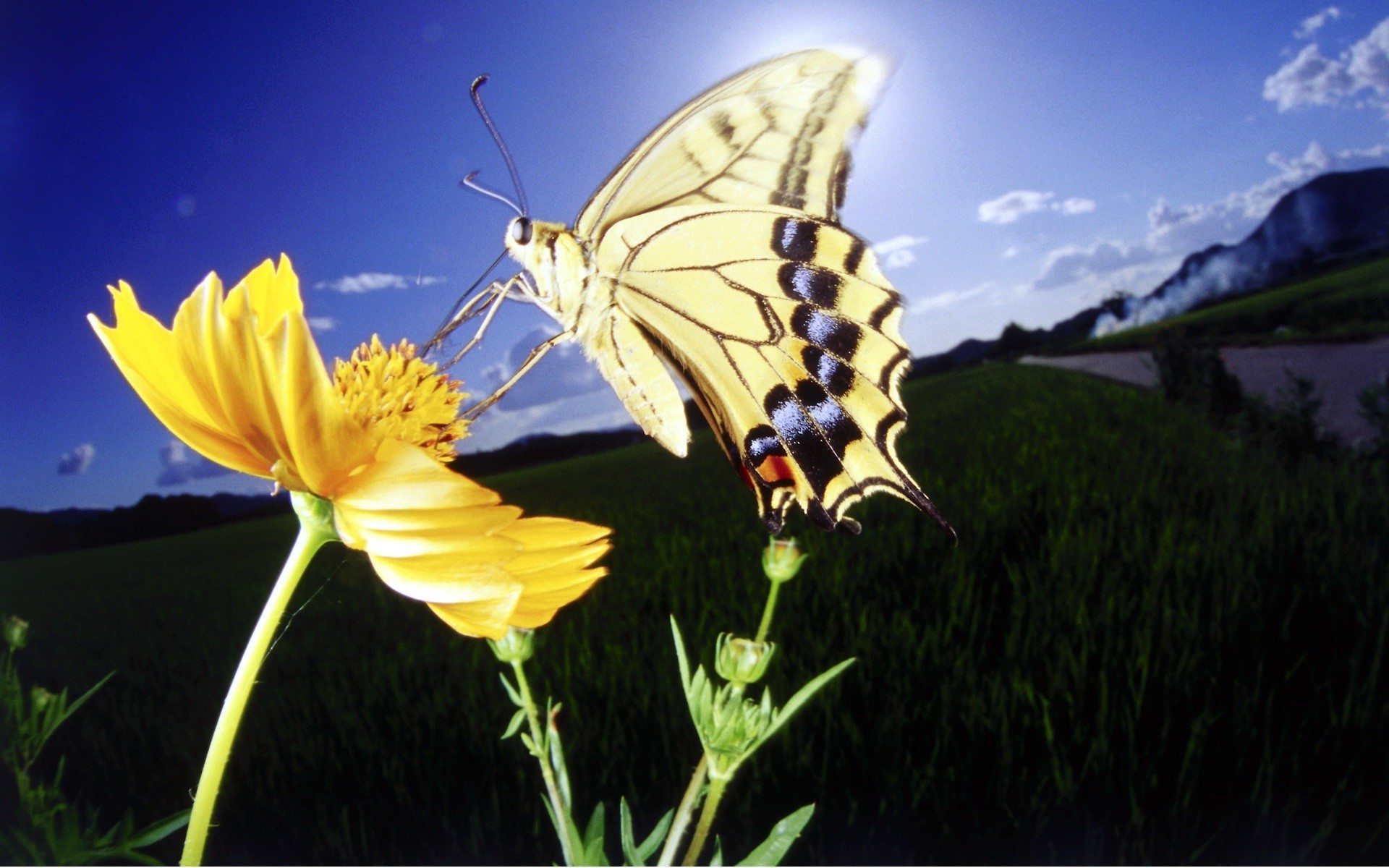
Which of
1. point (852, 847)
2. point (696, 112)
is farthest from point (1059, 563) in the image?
point (696, 112)

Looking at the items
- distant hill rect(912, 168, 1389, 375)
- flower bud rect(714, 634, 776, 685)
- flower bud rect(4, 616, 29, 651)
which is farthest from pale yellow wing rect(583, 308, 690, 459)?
distant hill rect(912, 168, 1389, 375)

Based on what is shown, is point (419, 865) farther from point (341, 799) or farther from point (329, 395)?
point (329, 395)

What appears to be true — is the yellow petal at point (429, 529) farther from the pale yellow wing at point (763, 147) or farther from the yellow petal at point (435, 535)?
the pale yellow wing at point (763, 147)

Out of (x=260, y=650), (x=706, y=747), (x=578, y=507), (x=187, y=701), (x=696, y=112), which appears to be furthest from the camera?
(x=578, y=507)

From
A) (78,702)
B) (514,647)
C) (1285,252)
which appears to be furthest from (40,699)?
(1285,252)

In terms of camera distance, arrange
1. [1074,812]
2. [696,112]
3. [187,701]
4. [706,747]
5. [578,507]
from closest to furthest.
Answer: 1. [706,747]
2. [696,112]
3. [1074,812]
4. [187,701]
5. [578,507]

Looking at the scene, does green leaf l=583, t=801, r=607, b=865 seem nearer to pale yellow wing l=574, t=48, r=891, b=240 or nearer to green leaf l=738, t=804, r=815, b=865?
green leaf l=738, t=804, r=815, b=865

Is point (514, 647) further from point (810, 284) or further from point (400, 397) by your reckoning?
point (810, 284)
